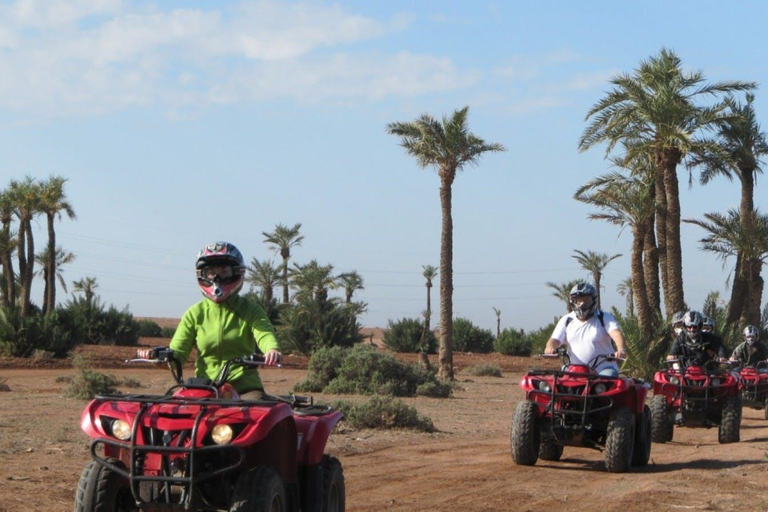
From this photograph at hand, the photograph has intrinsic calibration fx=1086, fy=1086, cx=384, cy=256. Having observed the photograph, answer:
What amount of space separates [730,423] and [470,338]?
171 ft

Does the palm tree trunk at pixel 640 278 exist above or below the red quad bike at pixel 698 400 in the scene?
above

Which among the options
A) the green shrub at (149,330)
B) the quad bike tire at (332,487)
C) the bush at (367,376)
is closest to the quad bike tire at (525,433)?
the quad bike tire at (332,487)

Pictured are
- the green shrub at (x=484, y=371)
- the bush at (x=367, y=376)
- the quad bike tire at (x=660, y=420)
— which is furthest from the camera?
the green shrub at (x=484, y=371)

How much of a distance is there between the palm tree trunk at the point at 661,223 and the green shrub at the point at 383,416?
694 inches

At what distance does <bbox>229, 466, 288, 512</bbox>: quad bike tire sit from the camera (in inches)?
224

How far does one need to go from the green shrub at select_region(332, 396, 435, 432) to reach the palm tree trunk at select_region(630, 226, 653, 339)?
16.9 meters

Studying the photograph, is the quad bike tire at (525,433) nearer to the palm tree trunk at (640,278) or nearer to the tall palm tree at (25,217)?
the palm tree trunk at (640,278)

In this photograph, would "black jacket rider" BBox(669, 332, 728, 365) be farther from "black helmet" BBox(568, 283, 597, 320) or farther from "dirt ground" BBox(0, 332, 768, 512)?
"black helmet" BBox(568, 283, 597, 320)

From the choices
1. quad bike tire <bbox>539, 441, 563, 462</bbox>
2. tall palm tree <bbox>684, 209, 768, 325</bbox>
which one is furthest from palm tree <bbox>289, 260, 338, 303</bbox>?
quad bike tire <bbox>539, 441, 563, 462</bbox>

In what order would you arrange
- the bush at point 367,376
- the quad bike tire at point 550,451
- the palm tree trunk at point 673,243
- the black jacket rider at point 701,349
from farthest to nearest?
1. the palm tree trunk at point 673,243
2. the bush at point 367,376
3. the black jacket rider at point 701,349
4. the quad bike tire at point 550,451

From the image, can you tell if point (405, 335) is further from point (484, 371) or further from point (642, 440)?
point (642, 440)

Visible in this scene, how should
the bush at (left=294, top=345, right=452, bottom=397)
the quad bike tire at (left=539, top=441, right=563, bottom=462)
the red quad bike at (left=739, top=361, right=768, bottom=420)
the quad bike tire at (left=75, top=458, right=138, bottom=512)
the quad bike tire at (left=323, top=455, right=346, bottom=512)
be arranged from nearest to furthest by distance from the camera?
the quad bike tire at (left=75, top=458, right=138, bottom=512), the quad bike tire at (left=323, top=455, right=346, bottom=512), the quad bike tire at (left=539, top=441, right=563, bottom=462), the red quad bike at (left=739, top=361, right=768, bottom=420), the bush at (left=294, top=345, right=452, bottom=397)

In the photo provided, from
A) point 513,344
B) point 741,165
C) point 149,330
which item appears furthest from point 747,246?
point 149,330

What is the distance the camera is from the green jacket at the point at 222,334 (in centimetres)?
681
